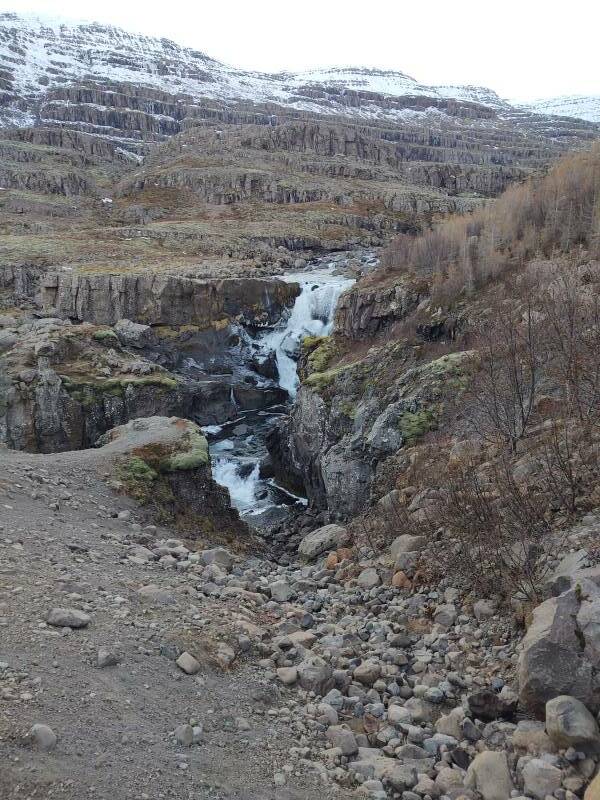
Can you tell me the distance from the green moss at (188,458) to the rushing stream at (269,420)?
4.97 meters

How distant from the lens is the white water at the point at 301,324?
1212 inches

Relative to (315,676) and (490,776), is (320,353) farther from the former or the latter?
(490,776)

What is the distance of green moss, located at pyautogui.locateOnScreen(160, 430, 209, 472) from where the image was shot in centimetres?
1144

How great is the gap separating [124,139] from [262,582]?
133226mm

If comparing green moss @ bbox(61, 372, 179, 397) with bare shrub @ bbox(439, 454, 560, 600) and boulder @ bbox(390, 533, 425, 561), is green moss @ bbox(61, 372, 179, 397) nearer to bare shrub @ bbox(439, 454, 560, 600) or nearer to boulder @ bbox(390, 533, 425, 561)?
boulder @ bbox(390, 533, 425, 561)

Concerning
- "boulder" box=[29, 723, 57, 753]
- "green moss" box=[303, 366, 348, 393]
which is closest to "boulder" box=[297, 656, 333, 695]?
"boulder" box=[29, 723, 57, 753]

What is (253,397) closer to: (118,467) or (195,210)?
(118,467)

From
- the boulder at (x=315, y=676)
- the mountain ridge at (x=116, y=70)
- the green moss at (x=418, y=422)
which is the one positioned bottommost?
the green moss at (x=418, y=422)

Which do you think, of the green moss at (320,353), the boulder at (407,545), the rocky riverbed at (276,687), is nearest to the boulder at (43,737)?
the rocky riverbed at (276,687)

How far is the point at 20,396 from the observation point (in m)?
18.3

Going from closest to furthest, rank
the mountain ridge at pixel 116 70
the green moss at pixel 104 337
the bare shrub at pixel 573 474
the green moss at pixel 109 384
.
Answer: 1. the bare shrub at pixel 573 474
2. the green moss at pixel 109 384
3. the green moss at pixel 104 337
4. the mountain ridge at pixel 116 70

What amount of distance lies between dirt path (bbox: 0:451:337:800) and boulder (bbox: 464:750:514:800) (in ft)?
3.11

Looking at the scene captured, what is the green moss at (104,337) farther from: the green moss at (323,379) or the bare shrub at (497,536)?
the bare shrub at (497,536)

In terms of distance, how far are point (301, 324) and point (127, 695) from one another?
96.4ft
